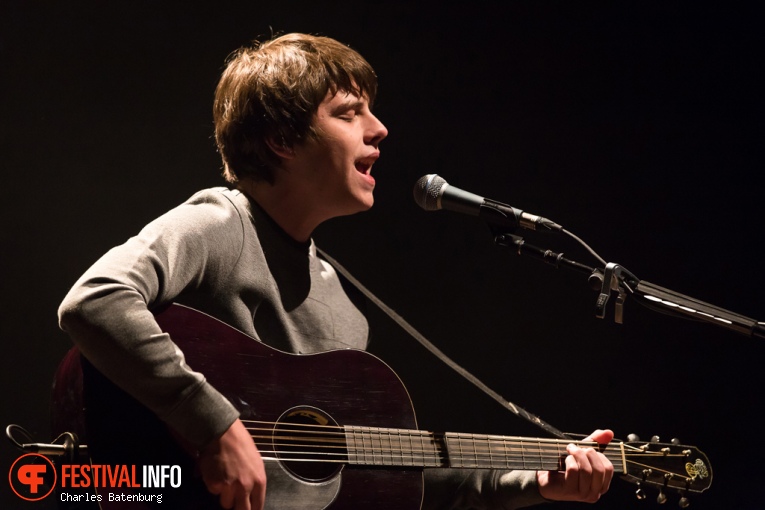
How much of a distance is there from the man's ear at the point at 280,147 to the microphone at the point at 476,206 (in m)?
0.40

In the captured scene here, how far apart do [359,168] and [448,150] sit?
1202mm

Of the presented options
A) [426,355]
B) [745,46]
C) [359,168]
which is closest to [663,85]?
[745,46]

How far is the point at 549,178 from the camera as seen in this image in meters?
3.79

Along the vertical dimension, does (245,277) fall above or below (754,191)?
below

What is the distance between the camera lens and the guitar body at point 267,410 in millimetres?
1751

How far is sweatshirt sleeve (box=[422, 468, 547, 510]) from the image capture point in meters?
2.62

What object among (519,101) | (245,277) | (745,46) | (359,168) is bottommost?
(245,277)

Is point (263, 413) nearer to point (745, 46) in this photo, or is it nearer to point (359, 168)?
point (359, 168)

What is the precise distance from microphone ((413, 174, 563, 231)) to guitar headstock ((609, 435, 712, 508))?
35.8 inches

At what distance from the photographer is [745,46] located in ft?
13.1

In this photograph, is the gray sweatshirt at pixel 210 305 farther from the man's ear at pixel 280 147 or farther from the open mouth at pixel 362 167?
the open mouth at pixel 362 167

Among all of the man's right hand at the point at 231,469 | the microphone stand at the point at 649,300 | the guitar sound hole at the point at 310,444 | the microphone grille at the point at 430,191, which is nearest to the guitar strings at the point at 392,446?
the guitar sound hole at the point at 310,444

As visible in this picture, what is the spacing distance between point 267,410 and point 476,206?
840mm

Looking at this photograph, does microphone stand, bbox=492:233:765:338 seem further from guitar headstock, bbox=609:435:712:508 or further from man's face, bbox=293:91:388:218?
guitar headstock, bbox=609:435:712:508
